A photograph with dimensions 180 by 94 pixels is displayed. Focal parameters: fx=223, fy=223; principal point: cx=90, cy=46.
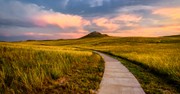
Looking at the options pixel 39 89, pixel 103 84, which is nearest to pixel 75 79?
pixel 103 84

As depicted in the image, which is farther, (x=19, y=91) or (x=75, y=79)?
(x=75, y=79)

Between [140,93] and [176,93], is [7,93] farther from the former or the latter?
[176,93]

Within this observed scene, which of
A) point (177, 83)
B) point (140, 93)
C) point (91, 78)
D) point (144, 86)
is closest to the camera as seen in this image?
point (140, 93)

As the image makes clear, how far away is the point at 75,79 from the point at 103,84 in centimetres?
172

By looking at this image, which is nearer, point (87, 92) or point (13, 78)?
point (87, 92)

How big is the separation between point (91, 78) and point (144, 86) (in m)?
2.57

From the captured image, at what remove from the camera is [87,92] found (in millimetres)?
7695

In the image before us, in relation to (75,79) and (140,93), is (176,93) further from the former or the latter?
(75,79)

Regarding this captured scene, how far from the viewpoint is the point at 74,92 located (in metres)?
7.72

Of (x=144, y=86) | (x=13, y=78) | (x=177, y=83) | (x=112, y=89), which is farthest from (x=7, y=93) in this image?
(x=177, y=83)

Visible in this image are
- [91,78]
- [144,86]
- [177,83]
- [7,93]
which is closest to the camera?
[7,93]

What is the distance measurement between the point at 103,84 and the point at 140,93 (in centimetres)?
172

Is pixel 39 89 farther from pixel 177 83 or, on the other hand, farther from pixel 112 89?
pixel 177 83

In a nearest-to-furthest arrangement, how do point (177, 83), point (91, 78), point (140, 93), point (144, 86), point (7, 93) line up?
point (7, 93)
point (140, 93)
point (144, 86)
point (177, 83)
point (91, 78)
